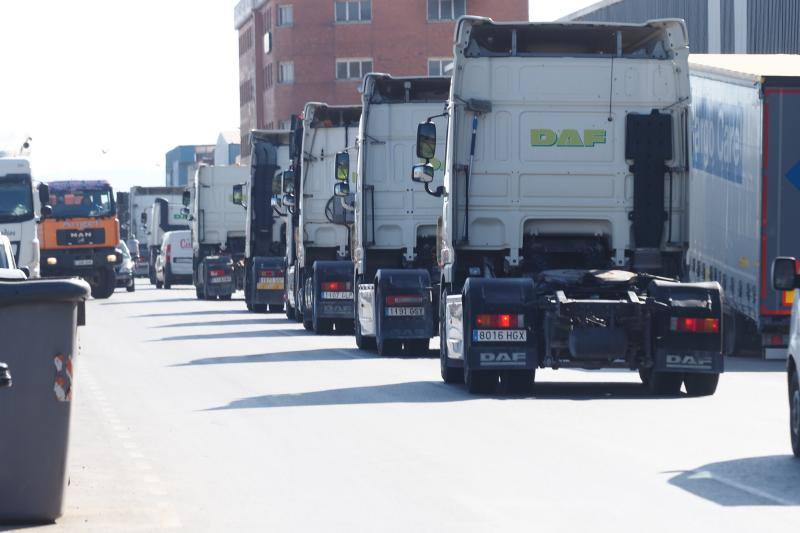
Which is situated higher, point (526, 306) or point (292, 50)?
point (292, 50)

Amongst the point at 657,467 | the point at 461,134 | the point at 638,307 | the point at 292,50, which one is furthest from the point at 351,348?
the point at 292,50

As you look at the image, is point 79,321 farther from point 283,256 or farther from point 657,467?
point 283,256

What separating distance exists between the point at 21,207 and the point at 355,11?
2166 inches

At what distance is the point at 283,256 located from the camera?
45.7 meters

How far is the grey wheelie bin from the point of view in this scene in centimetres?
1027

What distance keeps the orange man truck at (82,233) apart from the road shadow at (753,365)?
29.9 meters

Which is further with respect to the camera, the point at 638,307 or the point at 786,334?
the point at 786,334

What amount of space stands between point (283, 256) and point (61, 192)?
450 inches

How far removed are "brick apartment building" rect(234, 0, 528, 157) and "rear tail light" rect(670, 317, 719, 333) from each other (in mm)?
77129

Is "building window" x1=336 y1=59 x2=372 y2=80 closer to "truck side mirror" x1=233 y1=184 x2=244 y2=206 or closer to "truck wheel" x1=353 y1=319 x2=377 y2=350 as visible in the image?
Result: "truck side mirror" x1=233 y1=184 x2=244 y2=206

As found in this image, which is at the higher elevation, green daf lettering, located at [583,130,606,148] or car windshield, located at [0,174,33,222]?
green daf lettering, located at [583,130,606,148]

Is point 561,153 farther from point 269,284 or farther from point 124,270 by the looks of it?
point 124,270

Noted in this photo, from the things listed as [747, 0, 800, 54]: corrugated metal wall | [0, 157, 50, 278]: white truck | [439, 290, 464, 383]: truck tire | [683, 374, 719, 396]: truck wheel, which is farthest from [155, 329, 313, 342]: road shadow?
[747, 0, 800, 54]: corrugated metal wall

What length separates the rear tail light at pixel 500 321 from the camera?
18.5 metres
